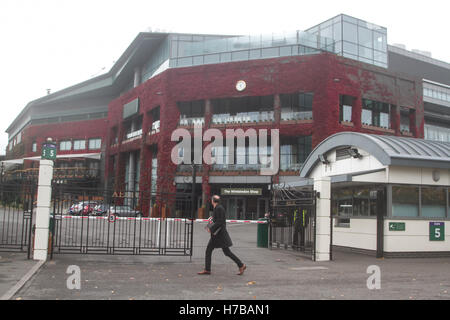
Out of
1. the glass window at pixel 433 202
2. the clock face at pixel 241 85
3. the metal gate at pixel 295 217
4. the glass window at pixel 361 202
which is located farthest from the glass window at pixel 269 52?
the glass window at pixel 433 202

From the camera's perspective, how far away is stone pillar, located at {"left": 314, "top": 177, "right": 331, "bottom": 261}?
44.9ft

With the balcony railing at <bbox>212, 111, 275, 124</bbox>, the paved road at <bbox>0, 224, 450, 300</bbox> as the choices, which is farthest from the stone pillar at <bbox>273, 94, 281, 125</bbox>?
the paved road at <bbox>0, 224, 450, 300</bbox>

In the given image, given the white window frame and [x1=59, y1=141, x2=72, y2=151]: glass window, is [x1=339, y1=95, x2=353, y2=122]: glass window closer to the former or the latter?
the white window frame

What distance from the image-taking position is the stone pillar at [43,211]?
11.7 meters

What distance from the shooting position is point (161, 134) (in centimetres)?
4488

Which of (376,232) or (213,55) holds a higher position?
(213,55)

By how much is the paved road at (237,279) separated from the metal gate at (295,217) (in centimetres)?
148

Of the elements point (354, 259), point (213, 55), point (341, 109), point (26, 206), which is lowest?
point (354, 259)

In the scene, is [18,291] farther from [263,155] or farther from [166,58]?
[166,58]

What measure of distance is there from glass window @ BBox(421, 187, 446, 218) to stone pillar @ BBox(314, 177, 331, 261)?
12.5ft
